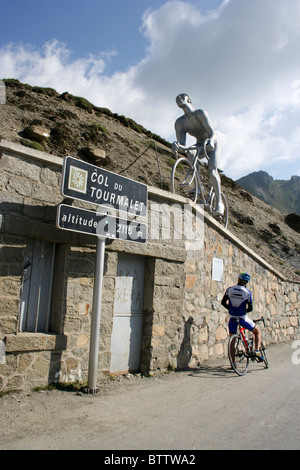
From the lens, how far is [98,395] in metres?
4.82

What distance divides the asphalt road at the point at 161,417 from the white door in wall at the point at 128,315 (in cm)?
43

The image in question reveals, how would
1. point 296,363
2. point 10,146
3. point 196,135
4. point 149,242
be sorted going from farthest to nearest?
point 196,135 < point 296,363 < point 149,242 < point 10,146

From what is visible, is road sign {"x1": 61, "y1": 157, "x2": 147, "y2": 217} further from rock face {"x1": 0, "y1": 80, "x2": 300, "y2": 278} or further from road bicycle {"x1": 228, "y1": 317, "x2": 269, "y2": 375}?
rock face {"x1": 0, "y1": 80, "x2": 300, "y2": 278}

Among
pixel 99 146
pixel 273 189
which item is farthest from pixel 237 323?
pixel 273 189

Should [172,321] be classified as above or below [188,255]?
below

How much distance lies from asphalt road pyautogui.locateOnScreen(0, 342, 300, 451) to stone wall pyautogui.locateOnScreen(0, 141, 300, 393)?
0.46m

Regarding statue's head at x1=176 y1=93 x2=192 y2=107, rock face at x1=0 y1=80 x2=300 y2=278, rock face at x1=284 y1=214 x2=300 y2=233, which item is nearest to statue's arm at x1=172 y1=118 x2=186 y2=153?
statue's head at x1=176 y1=93 x2=192 y2=107

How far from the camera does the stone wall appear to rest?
457 centimetres

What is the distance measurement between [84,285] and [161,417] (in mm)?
1965

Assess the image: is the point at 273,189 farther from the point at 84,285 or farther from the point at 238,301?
the point at 84,285

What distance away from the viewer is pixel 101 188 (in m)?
5.13

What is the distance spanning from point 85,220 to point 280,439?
3.14 m

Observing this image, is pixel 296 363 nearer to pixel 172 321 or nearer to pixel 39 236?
pixel 172 321

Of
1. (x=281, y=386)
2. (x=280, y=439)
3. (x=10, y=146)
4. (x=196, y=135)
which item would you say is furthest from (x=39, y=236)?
(x=196, y=135)
